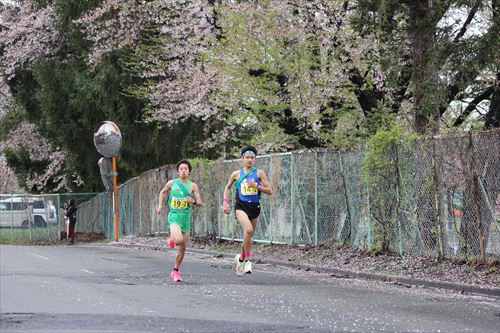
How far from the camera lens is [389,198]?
57.4ft

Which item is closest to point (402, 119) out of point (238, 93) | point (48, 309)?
point (238, 93)

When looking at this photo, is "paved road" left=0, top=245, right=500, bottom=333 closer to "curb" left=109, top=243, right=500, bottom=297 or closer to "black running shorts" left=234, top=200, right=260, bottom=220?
"curb" left=109, top=243, right=500, bottom=297

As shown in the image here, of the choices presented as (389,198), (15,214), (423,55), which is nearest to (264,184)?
(389,198)

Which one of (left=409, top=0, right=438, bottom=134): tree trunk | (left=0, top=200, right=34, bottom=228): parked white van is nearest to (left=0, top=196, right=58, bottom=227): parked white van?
(left=0, top=200, right=34, bottom=228): parked white van

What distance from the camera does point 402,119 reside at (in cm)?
2459

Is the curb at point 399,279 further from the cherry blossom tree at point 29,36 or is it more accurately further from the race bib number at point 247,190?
the cherry blossom tree at point 29,36

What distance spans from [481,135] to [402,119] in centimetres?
975

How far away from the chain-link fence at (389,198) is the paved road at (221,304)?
1.79 meters

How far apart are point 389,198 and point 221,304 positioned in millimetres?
7269

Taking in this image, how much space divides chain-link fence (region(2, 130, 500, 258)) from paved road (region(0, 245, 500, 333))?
1.79 m

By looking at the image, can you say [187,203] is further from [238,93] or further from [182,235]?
[238,93]

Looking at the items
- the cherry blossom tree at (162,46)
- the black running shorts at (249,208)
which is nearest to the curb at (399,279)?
the black running shorts at (249,208)

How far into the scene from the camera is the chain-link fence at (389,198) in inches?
589

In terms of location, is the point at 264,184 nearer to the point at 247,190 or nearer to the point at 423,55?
the point at 247,190
